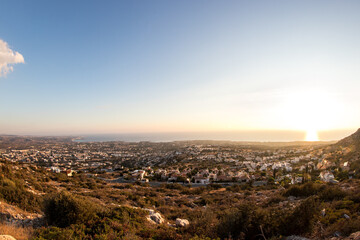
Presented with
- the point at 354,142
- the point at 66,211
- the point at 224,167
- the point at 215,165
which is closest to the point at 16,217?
the point at 66,211

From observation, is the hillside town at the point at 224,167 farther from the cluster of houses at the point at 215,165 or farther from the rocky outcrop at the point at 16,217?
the rocky outcrop at the point at 16,217

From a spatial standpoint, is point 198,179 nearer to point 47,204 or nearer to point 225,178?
point 225,178

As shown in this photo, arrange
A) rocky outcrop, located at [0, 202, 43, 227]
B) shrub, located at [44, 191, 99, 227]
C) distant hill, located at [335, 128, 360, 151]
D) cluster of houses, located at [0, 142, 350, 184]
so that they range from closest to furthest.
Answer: shrub, located at [44, 191, 99, 227] < rocky outcrop, located at [0, 202, 43, 227] < distant hill, located at [335, 128, 360, 151] < cluster of houses, located at [0, 142, 350, 184]

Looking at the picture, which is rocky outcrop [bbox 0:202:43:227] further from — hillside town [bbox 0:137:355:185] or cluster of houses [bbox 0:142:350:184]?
cluster of houses [bbox 0:142:350:184]

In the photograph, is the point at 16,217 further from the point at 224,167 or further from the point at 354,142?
the point at 354,142

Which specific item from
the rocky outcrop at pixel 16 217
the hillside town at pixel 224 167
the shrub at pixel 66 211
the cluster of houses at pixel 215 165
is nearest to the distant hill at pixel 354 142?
the hillside town at pixel 224 167

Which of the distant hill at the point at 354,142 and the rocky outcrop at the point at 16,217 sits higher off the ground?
the distant hill at the point at 354,142

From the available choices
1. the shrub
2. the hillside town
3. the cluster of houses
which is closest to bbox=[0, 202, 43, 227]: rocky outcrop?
the shrub

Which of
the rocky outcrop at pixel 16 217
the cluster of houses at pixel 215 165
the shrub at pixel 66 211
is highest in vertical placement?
the shrub at pixel 66 211

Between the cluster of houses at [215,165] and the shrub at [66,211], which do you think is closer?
the shrub at [66,211]

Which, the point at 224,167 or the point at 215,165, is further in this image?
the point at 215,165

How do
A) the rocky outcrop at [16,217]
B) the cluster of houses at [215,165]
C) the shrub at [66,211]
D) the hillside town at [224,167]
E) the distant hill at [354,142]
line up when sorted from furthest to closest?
the cluster of houses at [215,165] < the distant hill at [354,142] < the hillside town at [224,167] < the rocky outcrop at [16,217] < the shrub at [66,211]

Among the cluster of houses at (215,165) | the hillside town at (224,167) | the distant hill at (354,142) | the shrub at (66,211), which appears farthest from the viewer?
the cluster of houses at (215,165)
